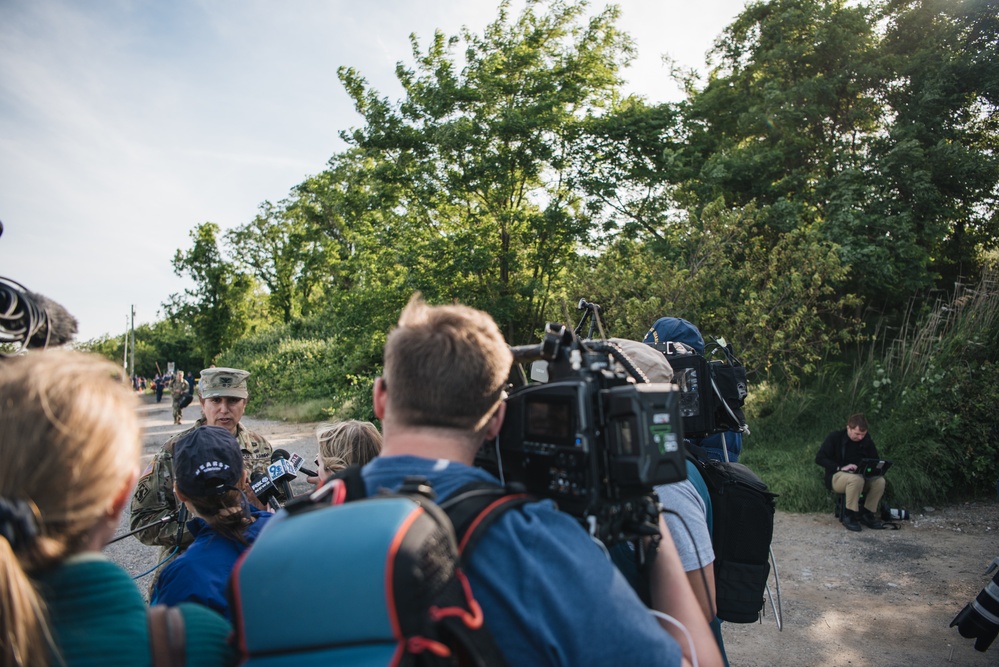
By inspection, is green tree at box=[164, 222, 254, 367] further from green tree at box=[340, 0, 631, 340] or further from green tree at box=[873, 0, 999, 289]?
green tree at box=[873, 0, 999, 289]

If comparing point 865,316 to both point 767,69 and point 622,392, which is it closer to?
point 767,69

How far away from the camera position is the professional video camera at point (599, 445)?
5.18 ft

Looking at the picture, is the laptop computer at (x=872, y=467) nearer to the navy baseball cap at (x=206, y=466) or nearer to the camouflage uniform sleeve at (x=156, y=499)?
the camouflage uniform sleeve at (x=156, y=499)

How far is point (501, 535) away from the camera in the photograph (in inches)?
51.6

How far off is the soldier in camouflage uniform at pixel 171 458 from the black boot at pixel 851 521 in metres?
6.98

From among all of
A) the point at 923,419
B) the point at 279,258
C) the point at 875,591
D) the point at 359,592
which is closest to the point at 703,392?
the point at 359,592

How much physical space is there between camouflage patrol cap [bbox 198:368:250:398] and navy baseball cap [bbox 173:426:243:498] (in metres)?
1.97

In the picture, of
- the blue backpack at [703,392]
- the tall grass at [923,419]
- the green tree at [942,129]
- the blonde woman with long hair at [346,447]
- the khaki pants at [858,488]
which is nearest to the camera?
the blonde woman with long hair at [346,447]

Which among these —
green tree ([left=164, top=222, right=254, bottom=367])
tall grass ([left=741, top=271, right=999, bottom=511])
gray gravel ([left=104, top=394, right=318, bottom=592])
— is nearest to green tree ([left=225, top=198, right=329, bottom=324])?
green tree ([left=164, top=222, right=254, bottom=367])

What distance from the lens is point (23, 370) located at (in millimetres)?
1258

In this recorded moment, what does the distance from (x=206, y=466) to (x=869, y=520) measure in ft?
27.2

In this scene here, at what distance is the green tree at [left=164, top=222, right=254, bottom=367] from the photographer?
133 ft

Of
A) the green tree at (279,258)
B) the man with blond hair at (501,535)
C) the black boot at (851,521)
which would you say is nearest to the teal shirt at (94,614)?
the man with blond hair at (501,535)

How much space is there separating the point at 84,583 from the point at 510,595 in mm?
802
